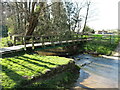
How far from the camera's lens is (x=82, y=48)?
1989cm

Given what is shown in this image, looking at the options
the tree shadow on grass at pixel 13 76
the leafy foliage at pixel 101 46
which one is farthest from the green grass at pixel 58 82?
the leafy foliage at pixel 101 46

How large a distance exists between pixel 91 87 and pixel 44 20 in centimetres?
1565

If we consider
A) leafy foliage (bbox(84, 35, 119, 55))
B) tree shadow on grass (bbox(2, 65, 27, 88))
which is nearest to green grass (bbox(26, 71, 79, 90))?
tree shadow on grass (bbox(2, 65, 27, 88))

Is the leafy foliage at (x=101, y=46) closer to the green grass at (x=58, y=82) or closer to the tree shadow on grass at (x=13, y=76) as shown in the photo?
the green grass at (x=58, y=82)

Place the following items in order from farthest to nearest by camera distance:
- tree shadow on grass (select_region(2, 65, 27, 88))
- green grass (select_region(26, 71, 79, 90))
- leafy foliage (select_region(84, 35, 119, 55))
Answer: leafy foliage (select_region(84, 35, 119, 55)), green grass (select_region(26, 71, 79, 90)), tree shadow on grass (select_region(2, 65, 27, 88))

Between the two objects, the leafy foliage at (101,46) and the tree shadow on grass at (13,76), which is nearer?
the tree shadow on grass at (13,76)

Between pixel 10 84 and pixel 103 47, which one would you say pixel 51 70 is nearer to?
pixel 10 84

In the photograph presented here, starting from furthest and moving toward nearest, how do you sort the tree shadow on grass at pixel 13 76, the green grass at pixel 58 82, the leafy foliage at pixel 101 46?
the leafy foliage at pixel 101 46 < the green grass at pixel 58 82 < the tree shadow on grass at pixel 13 76

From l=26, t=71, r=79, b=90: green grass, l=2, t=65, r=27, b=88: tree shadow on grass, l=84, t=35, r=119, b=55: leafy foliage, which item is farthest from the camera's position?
l=84, t=35, r=119, b=55: leafy foliage

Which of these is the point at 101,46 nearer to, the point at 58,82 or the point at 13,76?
the point at 58,82

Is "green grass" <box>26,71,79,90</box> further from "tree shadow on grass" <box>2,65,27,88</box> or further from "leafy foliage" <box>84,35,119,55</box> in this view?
"leafy foliage" <box>84,35,119,55</box>

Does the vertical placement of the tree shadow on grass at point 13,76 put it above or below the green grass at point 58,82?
above

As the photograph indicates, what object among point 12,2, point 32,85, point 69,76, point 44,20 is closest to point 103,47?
point 44,20

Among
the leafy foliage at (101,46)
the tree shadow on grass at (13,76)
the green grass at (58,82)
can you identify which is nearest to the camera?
the tree shadow on grass at (13,76)
